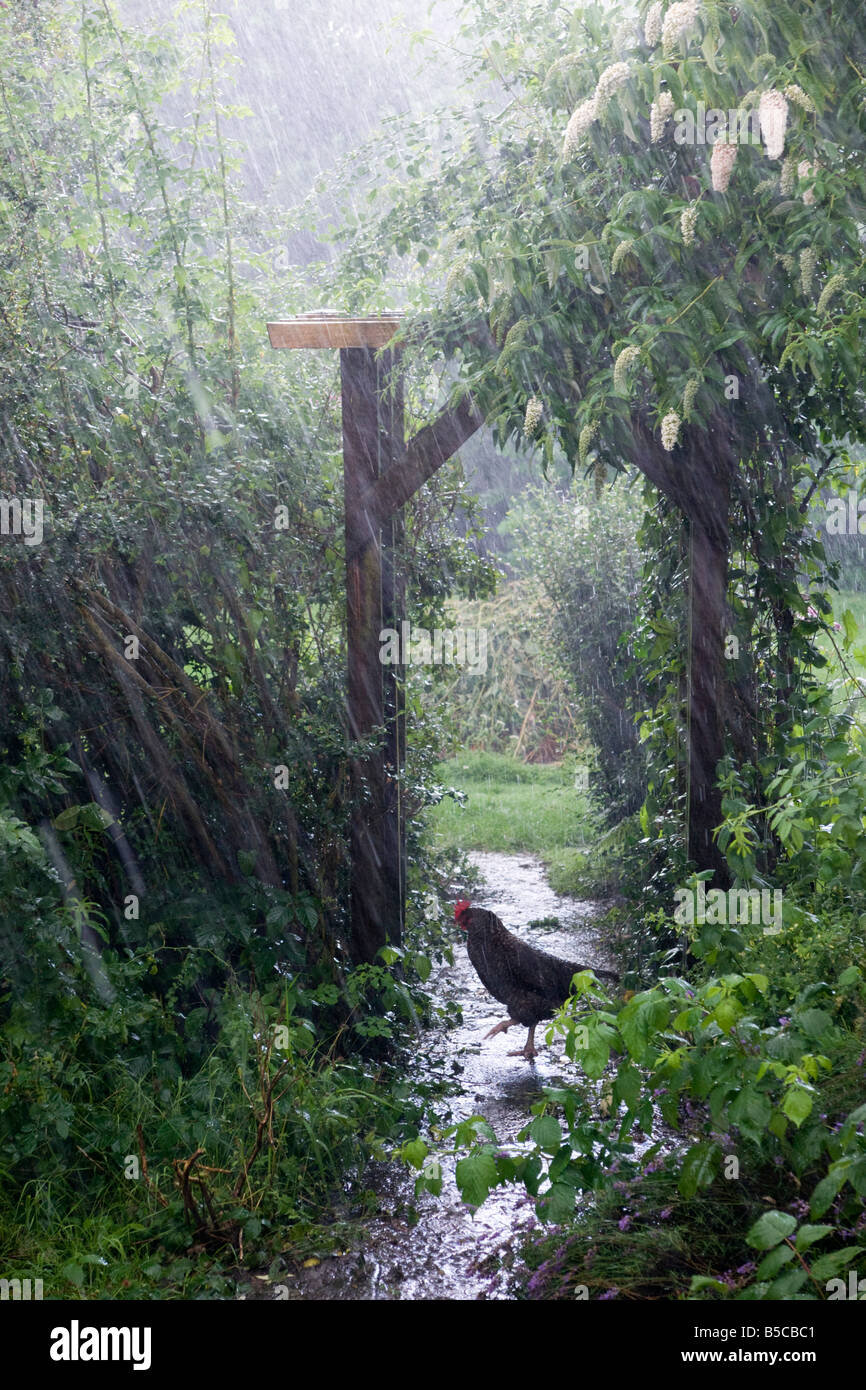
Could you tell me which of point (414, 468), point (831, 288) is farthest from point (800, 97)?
point (414, 468)

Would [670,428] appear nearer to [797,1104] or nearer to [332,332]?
[332,332]

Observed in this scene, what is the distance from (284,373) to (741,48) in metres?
2.80

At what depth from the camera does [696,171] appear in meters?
4.00

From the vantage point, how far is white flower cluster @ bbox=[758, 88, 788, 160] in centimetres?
315

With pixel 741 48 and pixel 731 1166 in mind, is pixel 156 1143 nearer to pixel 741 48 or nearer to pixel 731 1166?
pixel 731 1166

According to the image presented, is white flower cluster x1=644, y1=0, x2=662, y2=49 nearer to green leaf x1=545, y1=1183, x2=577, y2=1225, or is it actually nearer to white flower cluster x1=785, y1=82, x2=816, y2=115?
white flower cluster x1=785, y1=82, x2=816, y2=115

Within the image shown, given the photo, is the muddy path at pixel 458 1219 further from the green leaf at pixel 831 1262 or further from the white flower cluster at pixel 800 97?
the white flower cluster at pixel 800 97

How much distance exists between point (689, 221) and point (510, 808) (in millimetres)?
6954

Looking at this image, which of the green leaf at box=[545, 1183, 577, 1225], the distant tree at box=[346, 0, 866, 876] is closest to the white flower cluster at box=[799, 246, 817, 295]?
the distant tree at box=[346, 0, 866, 876]

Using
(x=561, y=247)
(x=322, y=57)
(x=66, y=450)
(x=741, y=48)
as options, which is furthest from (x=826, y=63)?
(x=322, y=57)

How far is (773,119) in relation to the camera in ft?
10.5

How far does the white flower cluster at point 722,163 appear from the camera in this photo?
3.48 metres

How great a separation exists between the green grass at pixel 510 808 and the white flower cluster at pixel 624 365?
4.56 meters

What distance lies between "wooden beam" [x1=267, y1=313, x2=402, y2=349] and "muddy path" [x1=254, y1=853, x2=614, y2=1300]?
3.01 m
